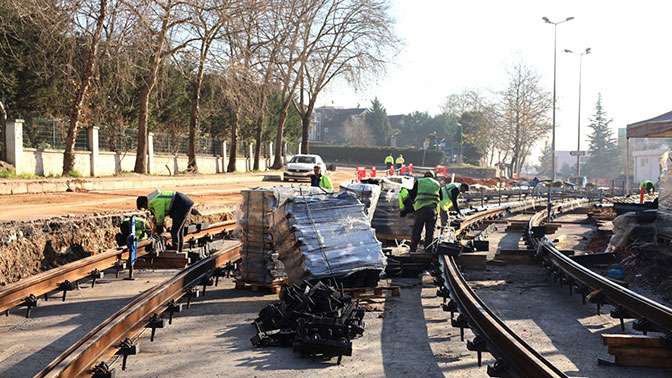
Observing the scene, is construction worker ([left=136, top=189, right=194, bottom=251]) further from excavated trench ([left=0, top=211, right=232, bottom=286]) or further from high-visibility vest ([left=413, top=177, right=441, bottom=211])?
high-visibility vest ([left=413, top=177, right=441, bottom=211])

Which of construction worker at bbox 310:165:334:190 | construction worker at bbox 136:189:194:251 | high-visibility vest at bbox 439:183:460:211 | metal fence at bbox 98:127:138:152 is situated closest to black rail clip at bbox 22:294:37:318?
construction worker at bbox 136:189:194:251

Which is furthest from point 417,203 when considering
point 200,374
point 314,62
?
point 314,62

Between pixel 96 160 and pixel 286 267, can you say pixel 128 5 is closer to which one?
pixel 96 160

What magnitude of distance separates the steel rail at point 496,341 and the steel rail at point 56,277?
16.9 ft

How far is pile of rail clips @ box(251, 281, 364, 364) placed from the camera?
7074 mm

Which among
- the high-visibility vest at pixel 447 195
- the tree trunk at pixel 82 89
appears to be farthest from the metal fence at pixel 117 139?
the high-visibility vest at pixel 447 195

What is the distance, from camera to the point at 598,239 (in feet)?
61.7

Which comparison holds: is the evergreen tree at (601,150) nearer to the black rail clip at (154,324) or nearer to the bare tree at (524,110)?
the bare tree at (524,110)

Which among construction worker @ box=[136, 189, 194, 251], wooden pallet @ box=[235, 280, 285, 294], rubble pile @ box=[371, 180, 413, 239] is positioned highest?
construction worker @ box=[136, 189, 194, 251]

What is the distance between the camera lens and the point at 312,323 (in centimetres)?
721

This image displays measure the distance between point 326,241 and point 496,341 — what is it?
3136mm

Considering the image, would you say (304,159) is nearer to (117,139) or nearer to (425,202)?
(117,139)

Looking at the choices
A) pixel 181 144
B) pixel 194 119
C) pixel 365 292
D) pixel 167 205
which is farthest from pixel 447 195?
pixel 181 144

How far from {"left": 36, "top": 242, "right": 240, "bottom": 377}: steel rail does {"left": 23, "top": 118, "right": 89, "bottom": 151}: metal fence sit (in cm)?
1983
